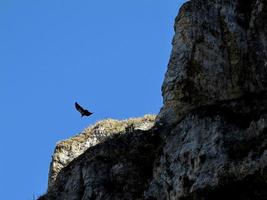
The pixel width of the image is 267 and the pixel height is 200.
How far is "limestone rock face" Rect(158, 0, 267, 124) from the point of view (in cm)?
2844

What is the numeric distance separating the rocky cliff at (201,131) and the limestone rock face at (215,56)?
0.04 meters

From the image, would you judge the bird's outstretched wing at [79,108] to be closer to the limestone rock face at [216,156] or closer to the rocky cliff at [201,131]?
the rocky cliff at [201,131]

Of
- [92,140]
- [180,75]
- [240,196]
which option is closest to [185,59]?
[180,75]

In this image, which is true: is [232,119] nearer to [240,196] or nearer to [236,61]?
[240,196]

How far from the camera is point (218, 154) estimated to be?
75.7 ft

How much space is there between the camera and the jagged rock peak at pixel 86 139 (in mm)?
45562

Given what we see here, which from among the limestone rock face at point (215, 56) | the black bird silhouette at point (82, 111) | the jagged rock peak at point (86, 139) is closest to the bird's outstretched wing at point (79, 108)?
the black bird silhouette at point (82, 111)

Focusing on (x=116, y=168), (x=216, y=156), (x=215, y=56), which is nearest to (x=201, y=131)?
(x=216, y=156)

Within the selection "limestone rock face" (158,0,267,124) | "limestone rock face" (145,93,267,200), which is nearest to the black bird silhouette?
"limestone rock face" (158,0,267,124)

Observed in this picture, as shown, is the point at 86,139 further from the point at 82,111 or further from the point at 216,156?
the point at 216,156

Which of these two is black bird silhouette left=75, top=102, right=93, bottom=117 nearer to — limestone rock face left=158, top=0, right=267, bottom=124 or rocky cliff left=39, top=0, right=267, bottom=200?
rocky cliff left=39, top=0, right=267, bottom=200

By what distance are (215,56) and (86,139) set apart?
20.0 metres

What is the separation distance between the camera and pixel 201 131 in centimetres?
2450

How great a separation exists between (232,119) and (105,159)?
546cm
